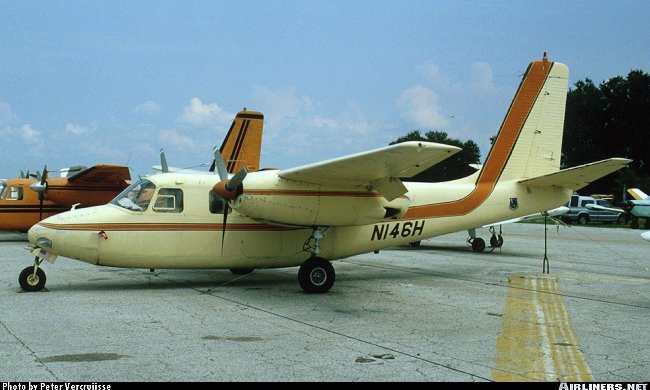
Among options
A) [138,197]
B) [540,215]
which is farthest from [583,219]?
[138,197]

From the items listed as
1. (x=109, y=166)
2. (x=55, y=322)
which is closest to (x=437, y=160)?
(x=55, y=322)

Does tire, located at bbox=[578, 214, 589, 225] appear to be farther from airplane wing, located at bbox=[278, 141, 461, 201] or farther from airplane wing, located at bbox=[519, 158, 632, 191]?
airplane wing, located at bbox=[278, 141, 461, 201]

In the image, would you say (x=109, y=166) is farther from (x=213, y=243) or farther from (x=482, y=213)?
(x=482, y=213)

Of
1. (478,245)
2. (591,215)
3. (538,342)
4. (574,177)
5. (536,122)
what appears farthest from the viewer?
(591,215)

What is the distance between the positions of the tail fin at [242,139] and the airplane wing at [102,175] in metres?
4.36

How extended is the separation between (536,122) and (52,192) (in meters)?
19.4

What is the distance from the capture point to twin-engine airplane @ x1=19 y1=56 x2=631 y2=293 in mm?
11969

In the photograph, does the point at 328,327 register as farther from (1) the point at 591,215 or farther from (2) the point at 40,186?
(1) the point at 591,215

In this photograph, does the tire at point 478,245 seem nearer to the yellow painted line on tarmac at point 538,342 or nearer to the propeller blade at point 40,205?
the yellow painted line on tarmac at point 538,342

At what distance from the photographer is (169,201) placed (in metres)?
13.0

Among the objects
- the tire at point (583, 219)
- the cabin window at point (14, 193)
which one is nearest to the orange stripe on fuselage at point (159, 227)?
the cabin window at point (14, 193)

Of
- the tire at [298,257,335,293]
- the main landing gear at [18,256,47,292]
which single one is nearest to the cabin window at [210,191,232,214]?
the tire at [298,257,335,293]

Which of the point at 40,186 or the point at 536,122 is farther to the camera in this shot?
the point at 40,186

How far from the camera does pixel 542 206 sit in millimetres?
15672
